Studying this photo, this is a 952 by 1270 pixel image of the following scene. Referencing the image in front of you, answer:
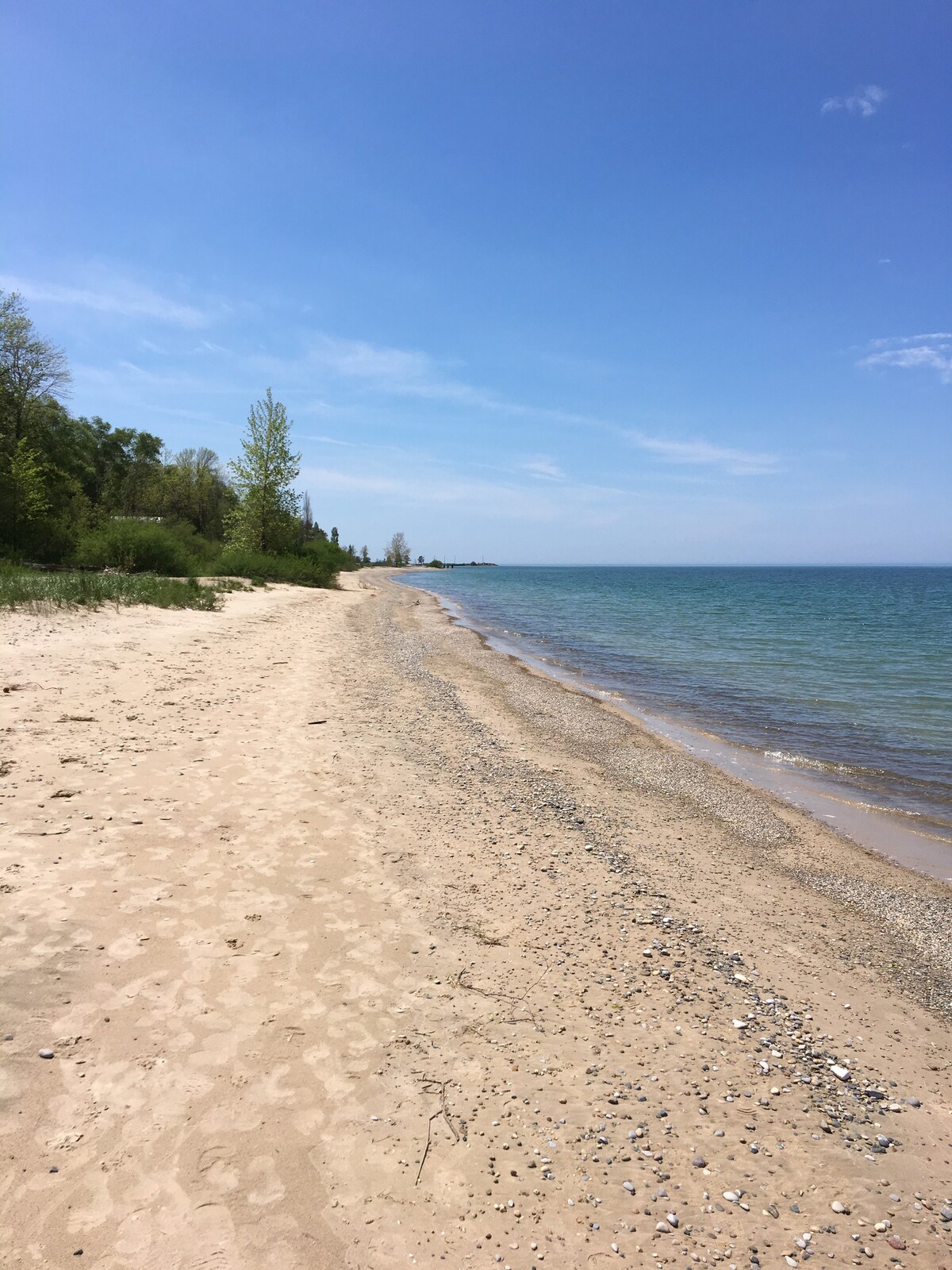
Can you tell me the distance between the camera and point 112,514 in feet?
128

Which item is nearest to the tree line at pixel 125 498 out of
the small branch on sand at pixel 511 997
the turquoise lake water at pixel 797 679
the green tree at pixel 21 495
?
the green tree at pixel 21 495

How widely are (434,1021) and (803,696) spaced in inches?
627

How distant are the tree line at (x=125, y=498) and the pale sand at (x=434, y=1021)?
24.7m

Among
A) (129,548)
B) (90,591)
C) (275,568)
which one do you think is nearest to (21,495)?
(129,548)

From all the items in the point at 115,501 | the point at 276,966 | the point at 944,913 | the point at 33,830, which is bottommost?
the point at 944,913

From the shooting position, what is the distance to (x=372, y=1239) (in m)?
2.76

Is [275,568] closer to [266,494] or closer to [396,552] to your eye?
[266,494]

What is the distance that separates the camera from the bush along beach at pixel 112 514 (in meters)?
22.4

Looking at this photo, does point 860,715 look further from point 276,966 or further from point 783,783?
point 276,966

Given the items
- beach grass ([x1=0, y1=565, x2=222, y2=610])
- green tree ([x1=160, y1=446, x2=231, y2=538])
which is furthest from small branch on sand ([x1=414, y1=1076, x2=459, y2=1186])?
green tree ([x1=160, y1=446, x2=231, y2=538])

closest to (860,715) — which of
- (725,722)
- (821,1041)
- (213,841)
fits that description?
(725,722)

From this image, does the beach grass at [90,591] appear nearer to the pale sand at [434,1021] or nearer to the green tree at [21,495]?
the green tree at [21,495]

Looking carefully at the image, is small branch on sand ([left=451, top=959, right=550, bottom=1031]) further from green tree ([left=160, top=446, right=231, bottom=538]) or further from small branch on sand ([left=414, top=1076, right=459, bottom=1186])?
green tree ([left=160, top=446, right=231, bottom=538])

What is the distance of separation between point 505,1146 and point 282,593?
3373 cm
